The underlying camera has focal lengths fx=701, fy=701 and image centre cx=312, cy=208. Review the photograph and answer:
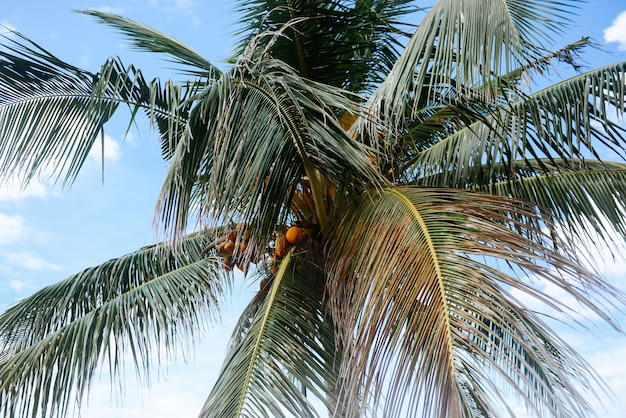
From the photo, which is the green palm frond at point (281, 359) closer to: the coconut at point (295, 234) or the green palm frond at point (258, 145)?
the coconut at point (295, 234)

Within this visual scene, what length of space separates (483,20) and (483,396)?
1.55 m

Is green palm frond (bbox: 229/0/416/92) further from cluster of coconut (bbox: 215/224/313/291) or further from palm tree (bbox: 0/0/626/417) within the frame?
cluster of coconut (bbox: 215/224/313/291)

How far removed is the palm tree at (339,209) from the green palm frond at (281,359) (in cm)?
1

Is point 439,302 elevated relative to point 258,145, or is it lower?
A: lower

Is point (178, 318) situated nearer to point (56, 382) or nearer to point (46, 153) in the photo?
point (56, 382)

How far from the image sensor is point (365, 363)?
270 centimetres

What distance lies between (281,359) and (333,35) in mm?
1899

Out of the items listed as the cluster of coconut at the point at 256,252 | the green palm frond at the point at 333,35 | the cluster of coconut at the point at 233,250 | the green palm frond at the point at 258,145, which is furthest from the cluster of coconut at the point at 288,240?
the green palm frond at the point at 333,35

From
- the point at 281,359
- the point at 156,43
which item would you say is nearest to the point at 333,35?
the point at 156,43

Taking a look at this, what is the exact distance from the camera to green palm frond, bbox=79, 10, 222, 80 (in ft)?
11.8

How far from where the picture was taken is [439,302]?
2.57 metres

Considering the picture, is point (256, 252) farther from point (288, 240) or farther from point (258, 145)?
point (258, 145)

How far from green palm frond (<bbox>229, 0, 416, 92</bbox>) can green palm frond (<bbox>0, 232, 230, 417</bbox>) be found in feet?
3.90

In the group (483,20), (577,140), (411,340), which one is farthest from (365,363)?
(577,140)
